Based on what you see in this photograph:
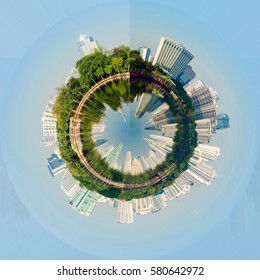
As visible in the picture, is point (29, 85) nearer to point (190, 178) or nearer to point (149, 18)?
point (149, 18)

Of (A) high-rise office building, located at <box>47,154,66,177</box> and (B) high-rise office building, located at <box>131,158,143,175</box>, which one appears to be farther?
(A) high-rise office building, located at <box>47,154,66,177</box>

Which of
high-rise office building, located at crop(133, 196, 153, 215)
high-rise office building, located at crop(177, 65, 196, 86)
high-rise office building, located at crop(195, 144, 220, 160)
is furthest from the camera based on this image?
high-rise office building, located at crop(133, 196, 153, 215)

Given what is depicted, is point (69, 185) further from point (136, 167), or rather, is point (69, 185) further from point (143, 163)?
point (143, 163)

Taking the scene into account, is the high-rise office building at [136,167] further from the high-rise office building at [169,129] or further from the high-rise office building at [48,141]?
the high-rise office building at [48,141]


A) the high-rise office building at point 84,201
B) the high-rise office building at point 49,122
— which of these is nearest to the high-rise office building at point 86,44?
the high-rise office building at point 49,122

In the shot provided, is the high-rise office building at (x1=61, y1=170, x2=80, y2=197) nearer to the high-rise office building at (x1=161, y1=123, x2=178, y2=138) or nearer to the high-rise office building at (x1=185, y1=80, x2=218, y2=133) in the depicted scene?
the high-rise office building at (x1=161, y1=123, x2=178, y2=138)

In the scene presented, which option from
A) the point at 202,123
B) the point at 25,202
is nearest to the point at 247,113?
the point at 202,123

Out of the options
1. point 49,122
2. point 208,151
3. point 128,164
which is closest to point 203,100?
point 208,151

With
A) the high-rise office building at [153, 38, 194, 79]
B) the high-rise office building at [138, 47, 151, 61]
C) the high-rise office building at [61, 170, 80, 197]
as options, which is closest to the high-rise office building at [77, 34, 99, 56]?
the high-rise office building at [138, 47, 151, 61]
